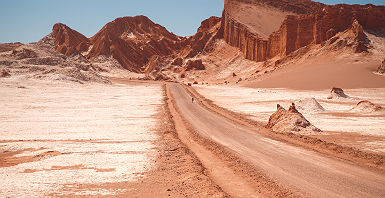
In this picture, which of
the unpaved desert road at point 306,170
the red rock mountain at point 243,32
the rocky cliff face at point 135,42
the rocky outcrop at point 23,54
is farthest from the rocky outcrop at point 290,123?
the rocky cliff face at point 135,42

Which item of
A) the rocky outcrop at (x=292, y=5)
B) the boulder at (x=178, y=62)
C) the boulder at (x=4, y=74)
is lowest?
the boulder at (x=4, y=74)

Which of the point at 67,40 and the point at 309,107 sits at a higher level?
the point at 67,40

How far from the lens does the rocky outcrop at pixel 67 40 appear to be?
118506mm

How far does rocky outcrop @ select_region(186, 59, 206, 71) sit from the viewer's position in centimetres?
9509

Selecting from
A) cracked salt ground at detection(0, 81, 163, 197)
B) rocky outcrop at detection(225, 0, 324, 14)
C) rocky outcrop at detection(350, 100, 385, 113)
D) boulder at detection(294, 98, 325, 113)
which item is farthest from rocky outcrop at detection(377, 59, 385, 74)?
rocky outcrop at detection(225, 0, 324, 14)

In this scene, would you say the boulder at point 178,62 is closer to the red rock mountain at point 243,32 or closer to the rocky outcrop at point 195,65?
the red rock mountain at point 243,32

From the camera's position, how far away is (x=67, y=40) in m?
124

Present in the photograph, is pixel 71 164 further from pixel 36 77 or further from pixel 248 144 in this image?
pixel 36 77

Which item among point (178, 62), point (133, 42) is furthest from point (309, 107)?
point (133, 42)

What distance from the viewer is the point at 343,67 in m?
53.1

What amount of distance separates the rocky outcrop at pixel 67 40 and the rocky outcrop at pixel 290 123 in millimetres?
113747

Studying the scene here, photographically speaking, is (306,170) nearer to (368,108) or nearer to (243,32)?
(368,108)

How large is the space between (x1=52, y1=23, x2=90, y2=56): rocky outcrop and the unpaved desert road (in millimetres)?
117190

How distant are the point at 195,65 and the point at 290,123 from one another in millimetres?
81481
